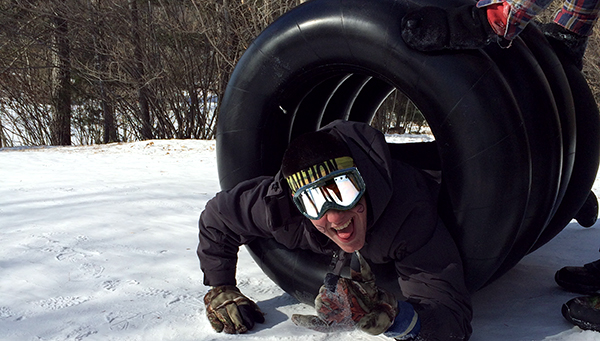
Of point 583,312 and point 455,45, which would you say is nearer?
point 455,45

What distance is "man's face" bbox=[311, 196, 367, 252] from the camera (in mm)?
1719

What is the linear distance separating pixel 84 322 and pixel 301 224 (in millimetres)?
886

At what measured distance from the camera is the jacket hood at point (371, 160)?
1.76 meters

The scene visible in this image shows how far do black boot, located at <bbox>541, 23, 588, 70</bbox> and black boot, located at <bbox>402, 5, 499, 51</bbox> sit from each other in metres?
0.76

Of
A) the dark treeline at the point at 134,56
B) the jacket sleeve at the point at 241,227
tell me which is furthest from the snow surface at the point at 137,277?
the dark treeline at the point at 134,56

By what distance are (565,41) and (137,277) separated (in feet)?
6.88

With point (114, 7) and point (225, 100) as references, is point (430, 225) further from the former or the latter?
point (114, 7)

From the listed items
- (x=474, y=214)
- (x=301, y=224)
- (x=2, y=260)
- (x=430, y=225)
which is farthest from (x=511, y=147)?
(x=2, y=260)

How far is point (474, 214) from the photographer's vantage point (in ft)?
5.71

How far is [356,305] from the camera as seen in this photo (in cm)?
151

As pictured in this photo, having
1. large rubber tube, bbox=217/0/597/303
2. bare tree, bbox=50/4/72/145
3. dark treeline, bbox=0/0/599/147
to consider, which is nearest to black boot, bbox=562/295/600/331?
large rubber tube, bbox=217/0/597/303

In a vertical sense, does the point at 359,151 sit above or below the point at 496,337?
above

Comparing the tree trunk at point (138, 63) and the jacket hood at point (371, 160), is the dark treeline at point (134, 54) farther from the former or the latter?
the jacket hood at point (371, 160)

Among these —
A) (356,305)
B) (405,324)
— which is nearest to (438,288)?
(405,324)
